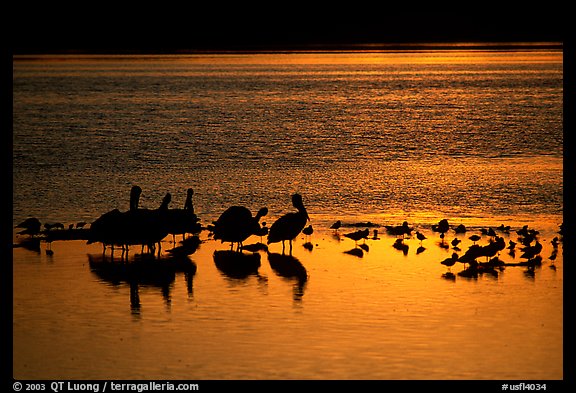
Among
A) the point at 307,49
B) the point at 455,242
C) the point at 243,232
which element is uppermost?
the point at 307,49

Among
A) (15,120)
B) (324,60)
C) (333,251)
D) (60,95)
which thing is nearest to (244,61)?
(324,60)

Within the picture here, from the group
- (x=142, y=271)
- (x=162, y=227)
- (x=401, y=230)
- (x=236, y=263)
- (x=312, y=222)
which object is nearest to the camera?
(x=142, y=271)

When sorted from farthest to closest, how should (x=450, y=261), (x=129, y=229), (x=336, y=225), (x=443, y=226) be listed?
(x=336, y=225), (x=443, y=226), (x=129, y=229), (x=450, y=261)

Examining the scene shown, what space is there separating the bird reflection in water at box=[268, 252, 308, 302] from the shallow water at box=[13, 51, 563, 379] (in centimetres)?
6

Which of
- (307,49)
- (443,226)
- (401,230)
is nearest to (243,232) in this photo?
(401,230)

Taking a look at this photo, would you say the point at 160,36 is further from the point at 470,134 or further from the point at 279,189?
the point at 279,189

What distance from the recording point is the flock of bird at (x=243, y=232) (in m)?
13.3

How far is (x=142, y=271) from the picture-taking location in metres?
13.2

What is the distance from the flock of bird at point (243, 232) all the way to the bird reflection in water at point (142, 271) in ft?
0.88

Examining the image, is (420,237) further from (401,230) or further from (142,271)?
(142,271)

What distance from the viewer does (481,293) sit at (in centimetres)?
1203

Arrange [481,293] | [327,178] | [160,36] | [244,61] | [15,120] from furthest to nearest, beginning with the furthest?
[160,36]
[244,61]
[15,120]
[327,178]
[481,293]

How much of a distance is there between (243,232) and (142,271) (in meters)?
1.62

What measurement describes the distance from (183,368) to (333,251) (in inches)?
189
